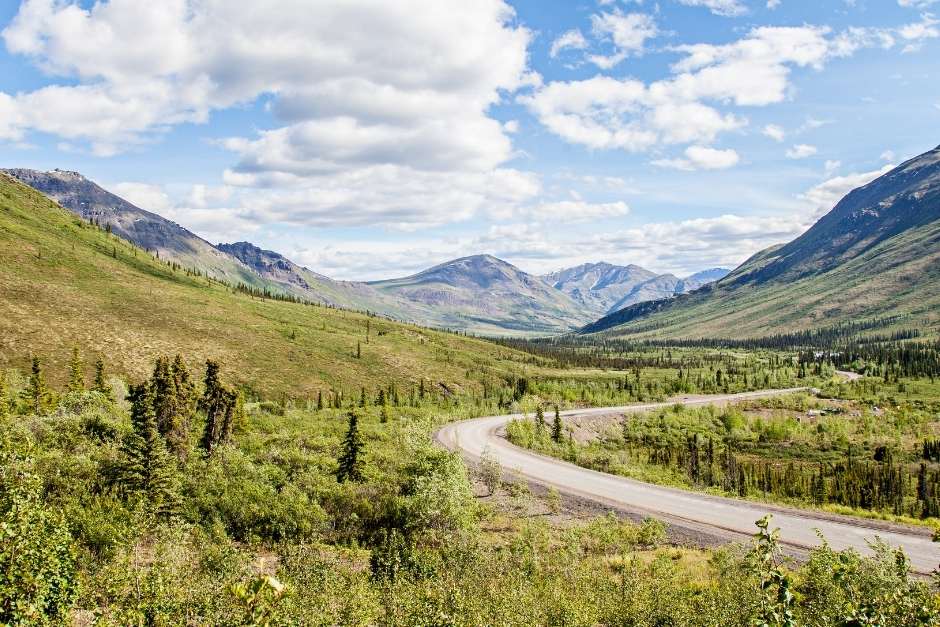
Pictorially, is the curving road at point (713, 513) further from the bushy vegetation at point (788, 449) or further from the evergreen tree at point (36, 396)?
the evergreen tree at point (36, 396)

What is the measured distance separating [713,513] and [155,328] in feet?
408

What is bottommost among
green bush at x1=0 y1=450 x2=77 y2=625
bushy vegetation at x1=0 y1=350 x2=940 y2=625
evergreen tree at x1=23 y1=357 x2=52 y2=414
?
evergreen tree at x1=23 y1=357 x2=52 y2=414

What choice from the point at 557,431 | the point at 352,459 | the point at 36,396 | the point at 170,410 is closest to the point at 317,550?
the point at 352,459

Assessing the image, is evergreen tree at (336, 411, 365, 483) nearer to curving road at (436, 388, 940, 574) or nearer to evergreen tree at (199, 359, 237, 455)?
evergreen tree at (199, 359, 237, 455)

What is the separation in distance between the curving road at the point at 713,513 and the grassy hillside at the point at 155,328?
80.0m

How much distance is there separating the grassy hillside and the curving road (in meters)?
80.0

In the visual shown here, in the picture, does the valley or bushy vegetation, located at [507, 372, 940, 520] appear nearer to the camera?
the valley

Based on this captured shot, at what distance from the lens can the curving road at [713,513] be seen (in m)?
28.4

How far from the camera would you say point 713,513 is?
1339 inches

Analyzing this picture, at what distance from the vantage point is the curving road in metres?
28.4

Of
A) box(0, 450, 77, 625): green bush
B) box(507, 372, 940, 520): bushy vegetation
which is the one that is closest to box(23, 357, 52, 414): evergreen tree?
box(507, 372, 940, 520): bushy vegetation

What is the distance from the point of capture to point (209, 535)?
2405 centimetres

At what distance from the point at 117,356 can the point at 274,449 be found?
88.7 metres

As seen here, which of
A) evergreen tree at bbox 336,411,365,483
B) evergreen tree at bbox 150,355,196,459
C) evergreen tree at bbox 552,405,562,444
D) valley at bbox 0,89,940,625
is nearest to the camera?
valley at bbox 0,89,940,625
